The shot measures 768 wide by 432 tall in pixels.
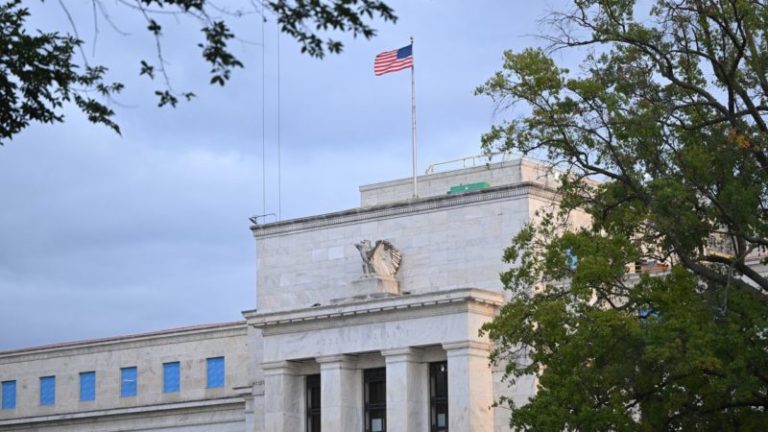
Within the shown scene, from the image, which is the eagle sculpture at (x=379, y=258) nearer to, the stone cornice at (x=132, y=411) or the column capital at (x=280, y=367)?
the column capital at (x=280, y=367)

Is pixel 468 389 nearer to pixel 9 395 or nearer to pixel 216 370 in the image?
pixel 216 370

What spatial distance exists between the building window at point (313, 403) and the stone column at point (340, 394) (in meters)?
1.69

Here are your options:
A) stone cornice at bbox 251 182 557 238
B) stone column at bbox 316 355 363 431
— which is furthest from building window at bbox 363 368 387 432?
stone cornice at bbox 251 182 557 238

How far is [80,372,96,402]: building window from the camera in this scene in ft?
254

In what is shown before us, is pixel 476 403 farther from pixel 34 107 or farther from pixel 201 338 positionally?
pixel 34 107

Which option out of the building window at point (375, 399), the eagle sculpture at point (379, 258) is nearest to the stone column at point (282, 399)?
the building window at point (375, 399)

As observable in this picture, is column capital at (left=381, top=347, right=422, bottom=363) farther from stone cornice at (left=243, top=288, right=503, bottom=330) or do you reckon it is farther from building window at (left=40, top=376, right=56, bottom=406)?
building window at (left=40, top=376, right=56, bottom=406)

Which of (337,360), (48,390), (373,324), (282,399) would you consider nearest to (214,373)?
(282,399)

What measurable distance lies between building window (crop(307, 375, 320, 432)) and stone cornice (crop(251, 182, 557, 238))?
6.26 meters

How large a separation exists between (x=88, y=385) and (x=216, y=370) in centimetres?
785

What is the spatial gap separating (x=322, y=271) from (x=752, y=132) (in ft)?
98.0

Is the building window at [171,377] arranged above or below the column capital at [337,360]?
above

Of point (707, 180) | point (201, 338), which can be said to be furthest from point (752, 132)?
point (201, 338)

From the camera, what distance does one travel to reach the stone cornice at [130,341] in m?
73.0
